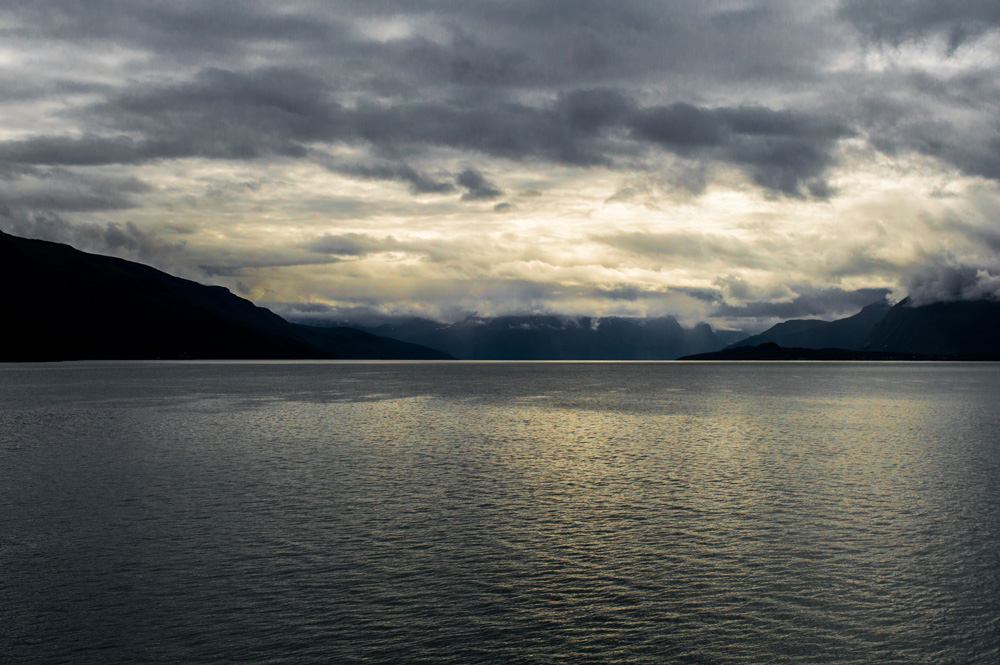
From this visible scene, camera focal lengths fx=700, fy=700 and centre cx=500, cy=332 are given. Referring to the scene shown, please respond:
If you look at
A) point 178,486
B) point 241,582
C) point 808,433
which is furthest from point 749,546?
point 808,433

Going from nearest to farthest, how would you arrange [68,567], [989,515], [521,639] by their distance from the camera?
[521,639]
[68,567]
[989,515]

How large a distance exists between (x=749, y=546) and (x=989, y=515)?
1775 centimetres

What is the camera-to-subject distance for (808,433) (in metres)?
85.2

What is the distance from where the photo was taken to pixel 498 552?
3331 centimetres

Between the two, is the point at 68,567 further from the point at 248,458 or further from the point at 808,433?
the point at 808,433

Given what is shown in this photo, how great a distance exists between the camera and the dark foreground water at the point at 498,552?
23.5 meters

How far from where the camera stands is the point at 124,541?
35.2m

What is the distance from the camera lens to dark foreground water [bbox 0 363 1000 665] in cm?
2355

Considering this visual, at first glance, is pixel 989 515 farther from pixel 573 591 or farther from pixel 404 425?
pixel 404 425

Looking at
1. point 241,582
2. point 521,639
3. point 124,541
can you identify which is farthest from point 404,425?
point 521,639

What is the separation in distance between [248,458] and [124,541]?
27.6 metres

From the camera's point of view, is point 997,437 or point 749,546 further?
point 997,437

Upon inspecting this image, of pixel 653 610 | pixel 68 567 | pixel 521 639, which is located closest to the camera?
pixel 521 639

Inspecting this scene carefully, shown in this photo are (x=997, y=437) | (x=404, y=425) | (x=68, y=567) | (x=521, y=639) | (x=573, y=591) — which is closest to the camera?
(x=521, y=639)
